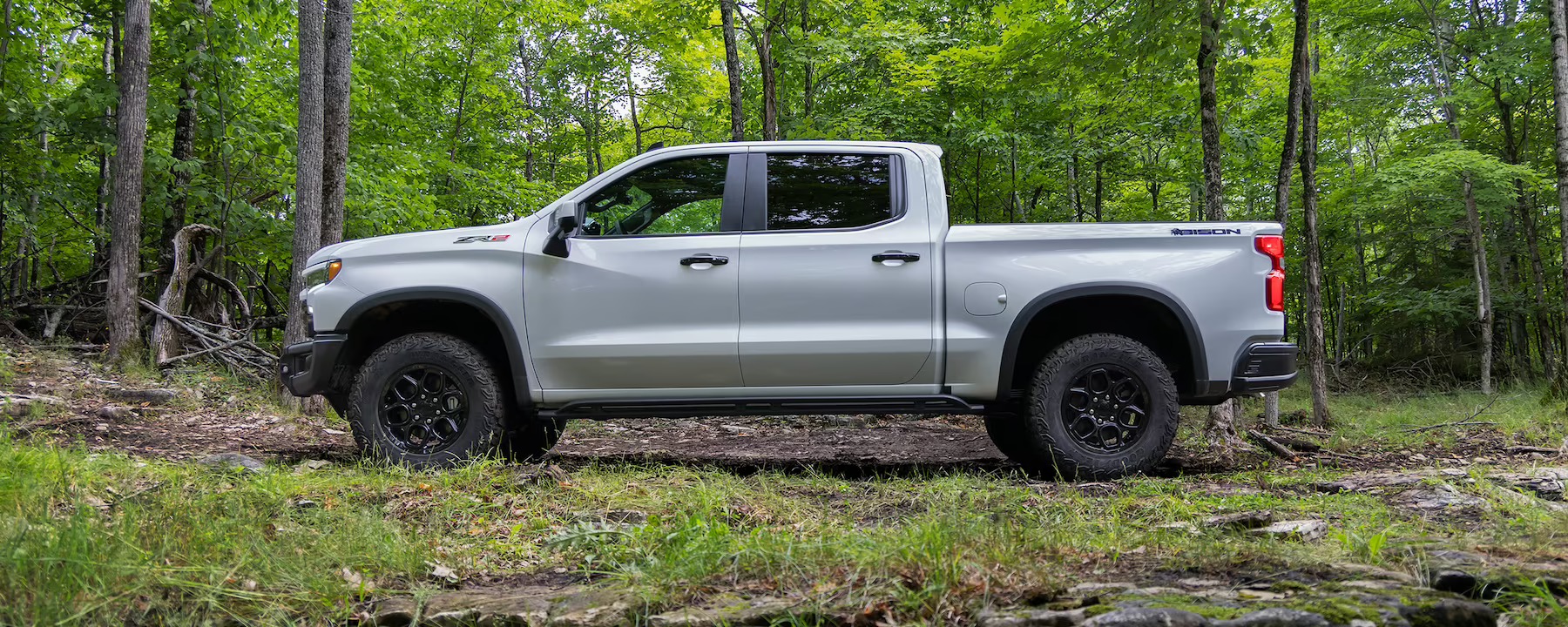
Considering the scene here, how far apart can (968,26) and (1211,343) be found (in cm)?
1101

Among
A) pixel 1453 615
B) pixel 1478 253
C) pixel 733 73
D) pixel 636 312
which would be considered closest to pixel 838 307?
pixel 636 312

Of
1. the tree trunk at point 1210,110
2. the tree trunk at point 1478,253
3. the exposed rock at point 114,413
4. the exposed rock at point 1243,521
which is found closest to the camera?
the exposed rock at point 1243,521

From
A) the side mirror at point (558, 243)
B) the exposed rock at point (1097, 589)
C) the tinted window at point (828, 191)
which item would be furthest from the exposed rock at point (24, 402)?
the exposed rock at point (1097, 589)

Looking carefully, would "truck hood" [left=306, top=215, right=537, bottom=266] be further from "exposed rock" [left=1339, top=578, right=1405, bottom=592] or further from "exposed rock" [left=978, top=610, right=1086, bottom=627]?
"exposed rock" [left=1339, top=578, right=1405, bottom=592]

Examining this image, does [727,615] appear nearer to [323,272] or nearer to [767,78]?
[323,272]

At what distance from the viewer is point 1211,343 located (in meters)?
4.43

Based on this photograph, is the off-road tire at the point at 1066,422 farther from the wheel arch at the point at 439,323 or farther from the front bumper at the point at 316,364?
the front bumper at the point at 316,364

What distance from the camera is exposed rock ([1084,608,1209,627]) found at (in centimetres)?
184

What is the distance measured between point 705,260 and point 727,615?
8.71ft

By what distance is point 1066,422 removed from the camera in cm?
452

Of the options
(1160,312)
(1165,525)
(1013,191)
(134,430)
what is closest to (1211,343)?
(1160,312)

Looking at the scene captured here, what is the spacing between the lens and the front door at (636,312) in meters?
4.50

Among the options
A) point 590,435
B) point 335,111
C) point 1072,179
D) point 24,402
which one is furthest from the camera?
point 1072,179

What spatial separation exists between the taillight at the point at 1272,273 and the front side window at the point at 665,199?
2822 millimetres
